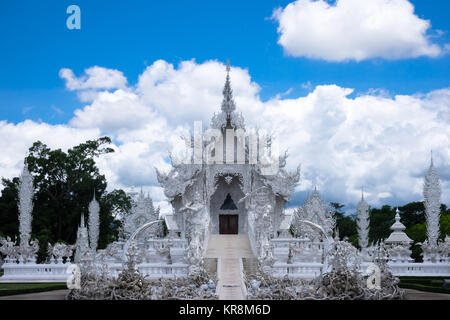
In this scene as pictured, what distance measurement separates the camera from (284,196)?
26641 millimetres

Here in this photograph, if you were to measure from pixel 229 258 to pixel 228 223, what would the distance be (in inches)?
316

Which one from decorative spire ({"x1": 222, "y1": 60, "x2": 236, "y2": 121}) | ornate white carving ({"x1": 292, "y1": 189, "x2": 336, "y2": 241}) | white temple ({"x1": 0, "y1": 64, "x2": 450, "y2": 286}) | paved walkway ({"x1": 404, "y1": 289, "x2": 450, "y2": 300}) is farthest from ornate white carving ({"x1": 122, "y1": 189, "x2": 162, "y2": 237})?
paved walkway ({"x1": 404, "y1": 289, "x2": 450, "y2": 300})

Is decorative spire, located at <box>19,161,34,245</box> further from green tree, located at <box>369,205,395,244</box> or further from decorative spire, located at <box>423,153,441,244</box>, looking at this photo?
green tree, located at <box>369,205,395,244</box>

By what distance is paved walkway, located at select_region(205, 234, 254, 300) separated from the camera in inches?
598

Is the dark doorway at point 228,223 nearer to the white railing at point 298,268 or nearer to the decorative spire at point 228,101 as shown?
the decorative spire at point 228,101

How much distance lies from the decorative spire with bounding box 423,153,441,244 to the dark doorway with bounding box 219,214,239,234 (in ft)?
31.8

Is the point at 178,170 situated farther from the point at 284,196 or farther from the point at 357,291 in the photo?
the point at 357,291

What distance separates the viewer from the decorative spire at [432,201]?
77.2ft

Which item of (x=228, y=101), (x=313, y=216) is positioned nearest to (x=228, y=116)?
(x=228, y=101)

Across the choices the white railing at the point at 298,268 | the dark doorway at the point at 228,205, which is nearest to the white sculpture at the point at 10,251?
the dark doorway at the point at 228,205

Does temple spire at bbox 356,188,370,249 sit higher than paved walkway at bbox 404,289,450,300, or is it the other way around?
temple spire at bbox 356,188,370,249

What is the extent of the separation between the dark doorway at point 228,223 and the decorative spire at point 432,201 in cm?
969
